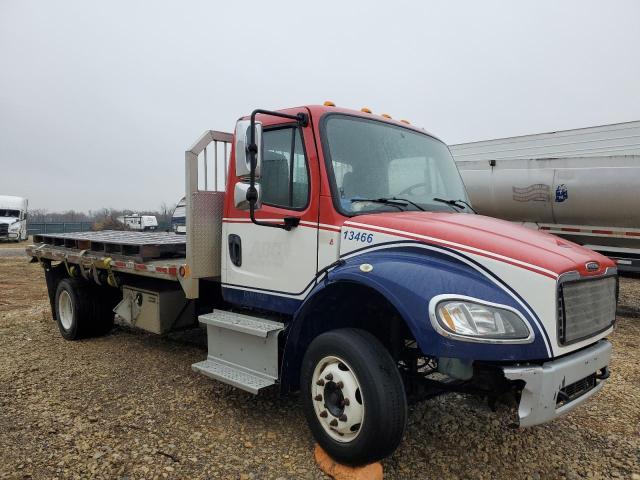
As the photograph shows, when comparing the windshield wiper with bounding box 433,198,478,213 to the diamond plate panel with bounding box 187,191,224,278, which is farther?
the diamond plate panel with bounding box 187,191,224,278

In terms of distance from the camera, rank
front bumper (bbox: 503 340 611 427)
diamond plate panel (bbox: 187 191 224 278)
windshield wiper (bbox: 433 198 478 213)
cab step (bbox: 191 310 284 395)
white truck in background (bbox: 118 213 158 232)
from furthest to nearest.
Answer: white truck in background (bbox: 118 213 158 232) → diamond plate panel (bbox: 187 191 224 278) → windshield wiper (bbox: 433 198 478 213) → cab step (bbox: 191 310 284 395) → front bumper (bbox: 503 340 611 427)

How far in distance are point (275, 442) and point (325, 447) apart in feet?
1.88

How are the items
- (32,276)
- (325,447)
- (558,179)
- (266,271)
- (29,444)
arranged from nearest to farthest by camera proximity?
1. (325,447)
2. (29,444)
3. (266,271)
4. (558,179)
5. (32,276)

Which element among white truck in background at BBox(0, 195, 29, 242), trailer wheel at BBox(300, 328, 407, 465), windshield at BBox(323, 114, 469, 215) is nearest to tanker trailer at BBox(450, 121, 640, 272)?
windshield at BBox(323, 114, 469, 215)

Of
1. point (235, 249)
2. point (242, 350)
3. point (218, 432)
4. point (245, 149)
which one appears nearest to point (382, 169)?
point (245, 149)

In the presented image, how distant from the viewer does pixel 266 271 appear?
4.03m

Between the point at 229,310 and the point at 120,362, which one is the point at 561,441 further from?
the point at 120,362

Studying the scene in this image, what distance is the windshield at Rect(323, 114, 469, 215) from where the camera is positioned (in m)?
3.64

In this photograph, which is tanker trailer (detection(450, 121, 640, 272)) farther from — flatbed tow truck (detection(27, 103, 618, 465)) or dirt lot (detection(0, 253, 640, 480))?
flatbed tow truck (detection(27, 103, 618, 465))

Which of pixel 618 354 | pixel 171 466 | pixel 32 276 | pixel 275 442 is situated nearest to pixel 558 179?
pixel 618 354

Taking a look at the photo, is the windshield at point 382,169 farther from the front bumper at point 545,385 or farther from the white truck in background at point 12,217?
the white truck in background at point 12,217

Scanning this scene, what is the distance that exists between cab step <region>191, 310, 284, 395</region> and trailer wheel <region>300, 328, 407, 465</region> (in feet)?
1.60

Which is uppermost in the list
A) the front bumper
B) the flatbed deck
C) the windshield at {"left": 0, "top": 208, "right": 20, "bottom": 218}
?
the windshield at {"left": 0, "top": 208, "right": 20, "bottom": 218}

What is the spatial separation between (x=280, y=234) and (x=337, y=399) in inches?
52.5
